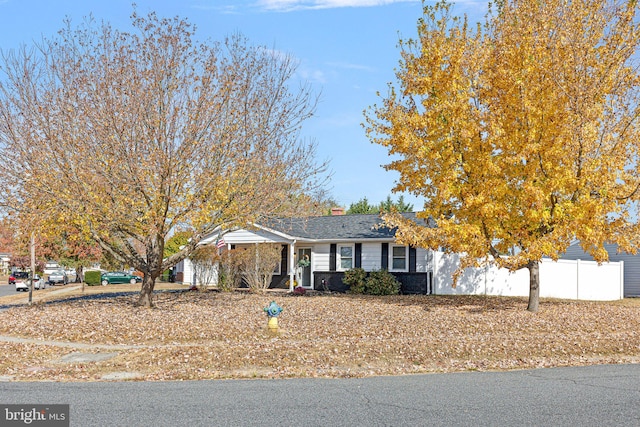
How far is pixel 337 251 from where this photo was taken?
101 feet

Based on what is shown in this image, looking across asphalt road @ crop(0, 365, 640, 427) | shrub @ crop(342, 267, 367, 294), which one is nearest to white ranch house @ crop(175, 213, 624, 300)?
shrub @ crop(342, 267, 367, 294)

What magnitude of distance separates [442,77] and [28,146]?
13290 millimetres

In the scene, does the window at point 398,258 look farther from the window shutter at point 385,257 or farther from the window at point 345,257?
the window at point 345,257

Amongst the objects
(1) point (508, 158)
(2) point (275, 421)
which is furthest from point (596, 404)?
(1) point (508, 158)

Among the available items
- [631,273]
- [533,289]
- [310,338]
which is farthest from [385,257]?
[631,273]

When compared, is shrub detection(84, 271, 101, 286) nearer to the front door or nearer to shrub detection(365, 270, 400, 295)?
the front door

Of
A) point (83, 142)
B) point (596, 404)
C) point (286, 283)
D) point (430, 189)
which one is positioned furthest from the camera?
point (286, 283)

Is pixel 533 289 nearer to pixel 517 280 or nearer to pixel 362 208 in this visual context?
pixel 517 280

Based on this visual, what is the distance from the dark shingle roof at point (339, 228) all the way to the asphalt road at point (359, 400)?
64.9 feet

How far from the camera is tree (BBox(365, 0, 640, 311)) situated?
1850cm

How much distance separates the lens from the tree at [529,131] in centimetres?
1850

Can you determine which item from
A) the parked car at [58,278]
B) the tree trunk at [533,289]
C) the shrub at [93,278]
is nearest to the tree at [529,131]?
the tree trunk at [533,289]

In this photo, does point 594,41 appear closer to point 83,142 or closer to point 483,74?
point 483,74

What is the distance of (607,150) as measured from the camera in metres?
19.5
